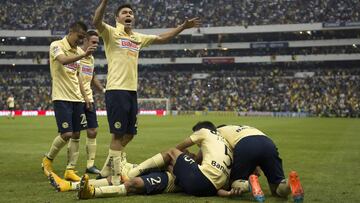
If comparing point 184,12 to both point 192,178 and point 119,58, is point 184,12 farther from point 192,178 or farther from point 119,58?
point 192,178

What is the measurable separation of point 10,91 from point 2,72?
8.95m

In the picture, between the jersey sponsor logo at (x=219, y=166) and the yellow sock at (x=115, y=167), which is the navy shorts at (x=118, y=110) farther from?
the jersey sponsor logo at (x=219, y=166)

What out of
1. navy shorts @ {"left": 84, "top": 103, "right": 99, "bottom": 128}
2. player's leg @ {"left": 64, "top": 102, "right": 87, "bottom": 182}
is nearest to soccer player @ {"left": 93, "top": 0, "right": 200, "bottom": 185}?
player's leg @ {"left": 64, "top": 102, "right": 87, "bottom": 182}

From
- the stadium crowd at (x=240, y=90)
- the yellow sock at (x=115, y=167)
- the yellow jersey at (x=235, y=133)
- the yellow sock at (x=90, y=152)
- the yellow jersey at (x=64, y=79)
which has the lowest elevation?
the stadium crowd at (x=240, y=90)

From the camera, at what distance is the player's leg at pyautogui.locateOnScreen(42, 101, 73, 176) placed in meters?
9.06

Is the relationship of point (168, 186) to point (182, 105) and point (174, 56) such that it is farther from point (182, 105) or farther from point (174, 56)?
point (174, 56)

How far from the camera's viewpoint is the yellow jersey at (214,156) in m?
7.03

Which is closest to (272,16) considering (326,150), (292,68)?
(292,68)

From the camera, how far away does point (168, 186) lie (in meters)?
7.46

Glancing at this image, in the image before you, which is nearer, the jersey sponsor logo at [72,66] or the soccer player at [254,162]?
the soccer player at [254,162]

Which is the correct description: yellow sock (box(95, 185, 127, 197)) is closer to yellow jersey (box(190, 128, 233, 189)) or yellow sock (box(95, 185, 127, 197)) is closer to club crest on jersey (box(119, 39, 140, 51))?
yellow jersey (box(190, 128, 233, 189))

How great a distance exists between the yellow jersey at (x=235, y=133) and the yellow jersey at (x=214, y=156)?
112mm

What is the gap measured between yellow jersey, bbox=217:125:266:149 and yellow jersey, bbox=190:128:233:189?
0.37 feet

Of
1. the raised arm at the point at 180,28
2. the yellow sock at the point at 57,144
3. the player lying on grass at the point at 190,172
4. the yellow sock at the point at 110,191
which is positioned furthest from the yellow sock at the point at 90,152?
the yellow sock at the point at 110,191
